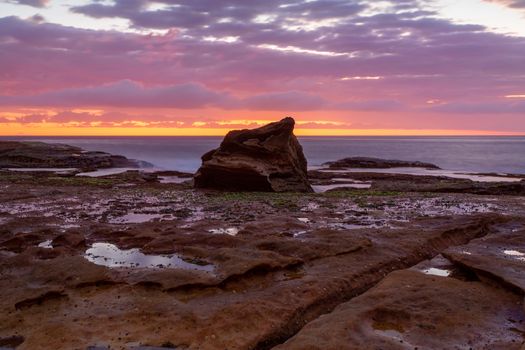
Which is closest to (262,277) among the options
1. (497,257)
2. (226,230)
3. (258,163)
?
(226,230)

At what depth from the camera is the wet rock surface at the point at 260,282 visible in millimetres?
11172

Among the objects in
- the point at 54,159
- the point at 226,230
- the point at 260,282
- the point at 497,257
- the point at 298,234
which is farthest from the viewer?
the point at 54,159

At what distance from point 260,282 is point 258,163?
91.6ft

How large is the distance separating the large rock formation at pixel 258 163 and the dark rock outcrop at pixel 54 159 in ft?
115

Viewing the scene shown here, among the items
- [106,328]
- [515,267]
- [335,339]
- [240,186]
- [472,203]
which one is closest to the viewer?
[335,339]

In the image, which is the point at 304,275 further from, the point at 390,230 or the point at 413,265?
the point at 390,230

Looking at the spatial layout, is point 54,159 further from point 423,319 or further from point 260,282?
point 423,319

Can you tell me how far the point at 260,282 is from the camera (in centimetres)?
1472

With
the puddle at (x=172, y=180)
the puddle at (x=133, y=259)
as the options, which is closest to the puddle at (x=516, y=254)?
the puddle at (x=133, y=259)

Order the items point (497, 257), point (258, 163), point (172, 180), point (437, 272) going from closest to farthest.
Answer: point (437, 272)
point (497, 257)
point (258, 163)
point (172, 180)

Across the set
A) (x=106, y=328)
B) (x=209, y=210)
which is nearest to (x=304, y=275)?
(x=106, y=328)

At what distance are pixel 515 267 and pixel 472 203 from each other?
1699 centimetres

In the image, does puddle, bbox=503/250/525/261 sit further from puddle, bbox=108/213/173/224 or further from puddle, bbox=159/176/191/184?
puddle, bbox=159/176/191/184

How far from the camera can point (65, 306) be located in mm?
13023
